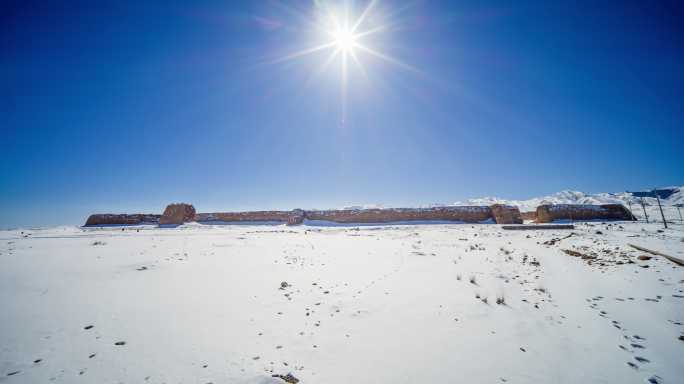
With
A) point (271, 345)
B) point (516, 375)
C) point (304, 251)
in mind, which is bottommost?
point (516, 375)

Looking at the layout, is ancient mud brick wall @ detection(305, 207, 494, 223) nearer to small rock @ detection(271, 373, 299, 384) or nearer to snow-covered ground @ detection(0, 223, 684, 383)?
snow-covered ground @ detection(0, 223, 684, 383)

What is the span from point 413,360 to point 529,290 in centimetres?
392

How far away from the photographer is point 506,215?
867 inches

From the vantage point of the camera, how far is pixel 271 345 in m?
3.18

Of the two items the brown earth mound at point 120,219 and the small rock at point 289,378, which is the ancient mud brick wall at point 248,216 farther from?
the small rock at point 289,378

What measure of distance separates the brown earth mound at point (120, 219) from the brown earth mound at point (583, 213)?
36.5 m

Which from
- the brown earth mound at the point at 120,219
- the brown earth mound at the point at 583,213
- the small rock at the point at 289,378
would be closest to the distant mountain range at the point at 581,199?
the brown earth mound at the point at 583,213

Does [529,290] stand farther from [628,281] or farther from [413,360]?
[413,360]

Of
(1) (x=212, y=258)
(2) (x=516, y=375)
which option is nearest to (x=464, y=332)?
(2) (x=516, y=375)

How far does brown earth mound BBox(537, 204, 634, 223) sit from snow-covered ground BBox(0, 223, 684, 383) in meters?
17.9

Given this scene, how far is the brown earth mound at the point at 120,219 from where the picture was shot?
24984 mm

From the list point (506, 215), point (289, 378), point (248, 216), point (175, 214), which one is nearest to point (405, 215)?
point (506, 215)

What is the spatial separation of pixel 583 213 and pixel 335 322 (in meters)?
28.2

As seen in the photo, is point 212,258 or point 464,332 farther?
point 212,258
